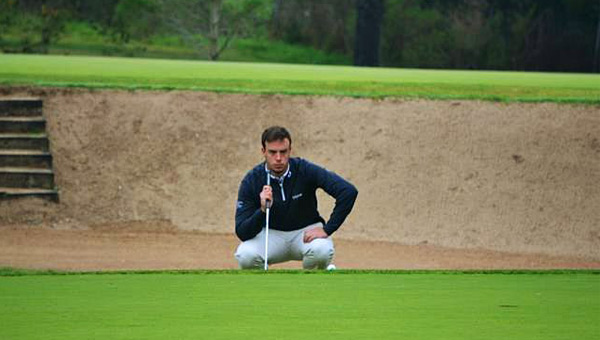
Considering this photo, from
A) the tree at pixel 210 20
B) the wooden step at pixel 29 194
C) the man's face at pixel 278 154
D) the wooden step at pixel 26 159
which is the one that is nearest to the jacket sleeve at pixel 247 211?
the man's face at pixel 278 154

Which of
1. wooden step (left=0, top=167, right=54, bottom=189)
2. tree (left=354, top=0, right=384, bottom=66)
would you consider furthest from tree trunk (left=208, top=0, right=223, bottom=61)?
wooden step (left=0, top=167, right=54, bottom=189)

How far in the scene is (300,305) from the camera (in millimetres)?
7246

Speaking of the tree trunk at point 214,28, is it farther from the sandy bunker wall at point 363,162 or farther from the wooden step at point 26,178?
the wooden step at point 26,178

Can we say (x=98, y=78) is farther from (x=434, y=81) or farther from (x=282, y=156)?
(x=282, y=156)

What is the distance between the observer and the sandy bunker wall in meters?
16.5

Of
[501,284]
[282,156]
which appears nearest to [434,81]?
[282,156]

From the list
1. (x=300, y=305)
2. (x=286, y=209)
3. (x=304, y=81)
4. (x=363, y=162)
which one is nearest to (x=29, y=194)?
(x=363, y=162)

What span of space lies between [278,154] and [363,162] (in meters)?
7.11

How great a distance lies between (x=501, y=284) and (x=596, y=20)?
34880 millimetres

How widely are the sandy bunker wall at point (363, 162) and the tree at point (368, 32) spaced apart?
16722 mm

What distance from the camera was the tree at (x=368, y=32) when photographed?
3403 cm

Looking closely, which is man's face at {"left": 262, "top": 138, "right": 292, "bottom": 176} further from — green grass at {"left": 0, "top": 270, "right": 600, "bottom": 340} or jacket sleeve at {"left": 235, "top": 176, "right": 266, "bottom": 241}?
green grass at {"left": 0, "top": 270, "right": 600, "bottom": 340}

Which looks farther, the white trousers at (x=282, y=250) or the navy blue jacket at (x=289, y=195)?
the white trousers at (x=282, y=250)

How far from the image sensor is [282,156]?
993 cm
